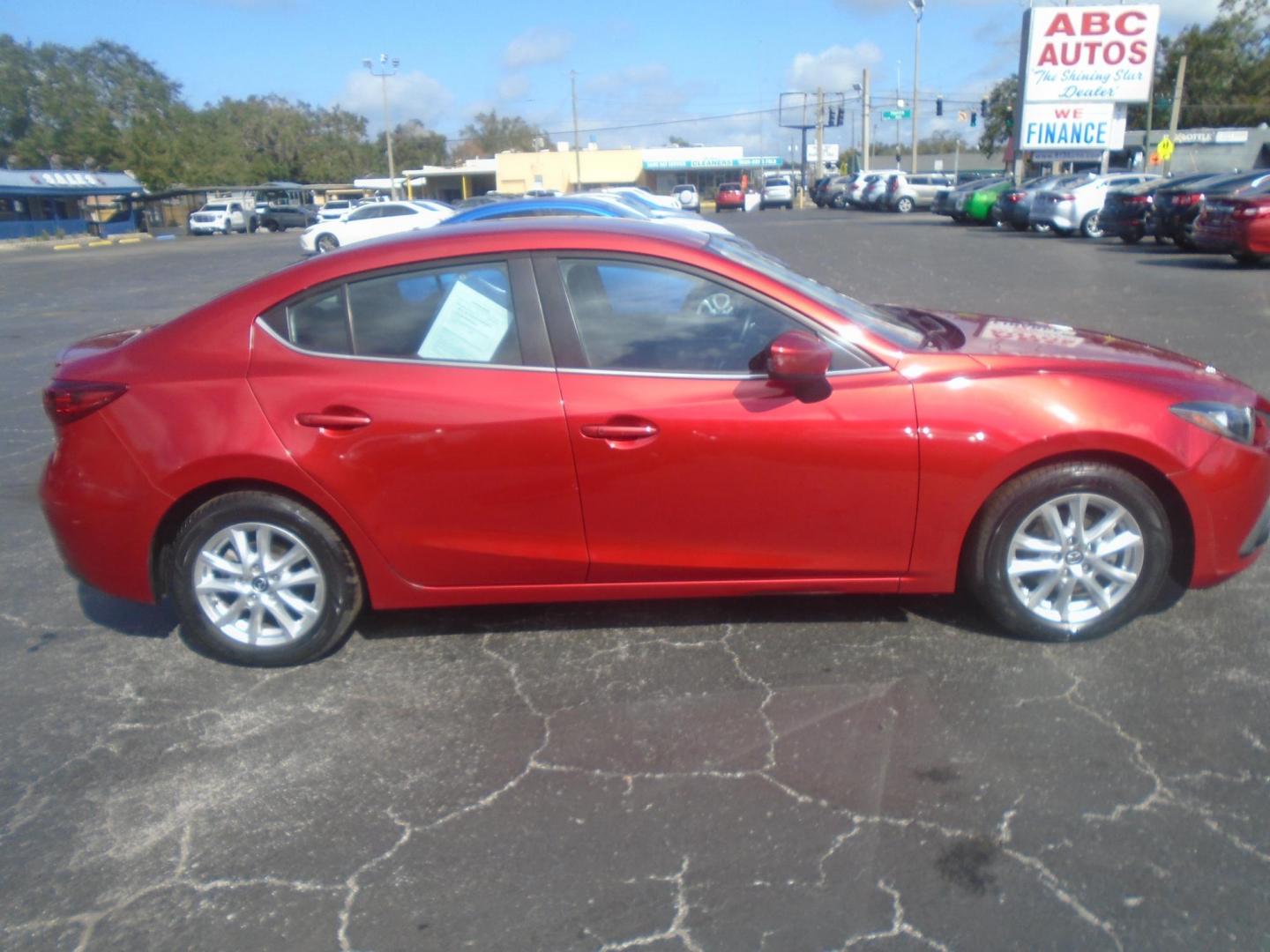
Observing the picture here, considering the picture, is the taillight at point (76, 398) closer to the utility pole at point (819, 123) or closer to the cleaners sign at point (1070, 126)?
the cleaners sign at point (1070, 126)

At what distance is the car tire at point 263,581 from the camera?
3.91m

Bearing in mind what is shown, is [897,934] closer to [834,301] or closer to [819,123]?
[834,301]

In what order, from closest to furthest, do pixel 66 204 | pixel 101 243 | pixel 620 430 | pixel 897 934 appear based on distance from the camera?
pixel 897 934, pixel 620 430, pixel 101 243, pixel 66 204

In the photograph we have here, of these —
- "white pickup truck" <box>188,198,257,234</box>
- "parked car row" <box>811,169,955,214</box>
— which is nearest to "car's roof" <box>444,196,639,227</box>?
"parked car row" <box>811,169,955,214</box>

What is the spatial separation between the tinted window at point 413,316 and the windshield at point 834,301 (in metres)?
0.88

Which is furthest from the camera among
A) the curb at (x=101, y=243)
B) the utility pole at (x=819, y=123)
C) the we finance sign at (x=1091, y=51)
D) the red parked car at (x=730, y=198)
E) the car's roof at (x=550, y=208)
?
the utility pole at (x=819, y=123)

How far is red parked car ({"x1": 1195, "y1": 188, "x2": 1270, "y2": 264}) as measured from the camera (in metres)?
16.4

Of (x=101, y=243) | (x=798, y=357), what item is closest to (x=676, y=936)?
(x=798, y=357)

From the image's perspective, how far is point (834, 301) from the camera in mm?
4152

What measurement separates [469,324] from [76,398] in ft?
4.91

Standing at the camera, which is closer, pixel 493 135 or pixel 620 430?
pixel 620 430

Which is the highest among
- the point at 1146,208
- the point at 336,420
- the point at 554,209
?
the point at 554,209

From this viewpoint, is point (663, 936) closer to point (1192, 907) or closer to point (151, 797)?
point (1192, 907)

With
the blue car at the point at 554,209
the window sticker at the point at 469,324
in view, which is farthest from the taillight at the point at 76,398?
the blue car at the point at 554,209
